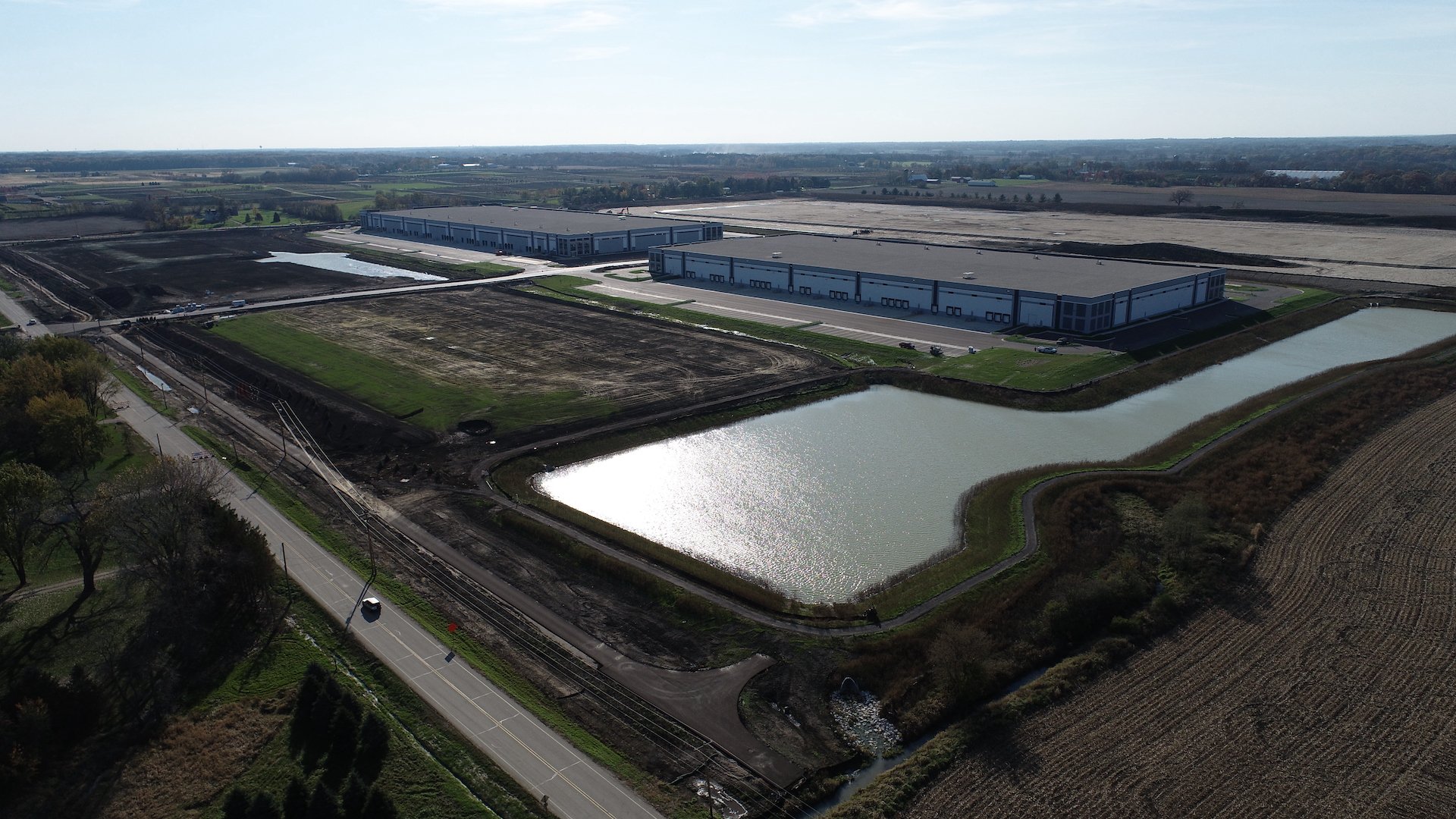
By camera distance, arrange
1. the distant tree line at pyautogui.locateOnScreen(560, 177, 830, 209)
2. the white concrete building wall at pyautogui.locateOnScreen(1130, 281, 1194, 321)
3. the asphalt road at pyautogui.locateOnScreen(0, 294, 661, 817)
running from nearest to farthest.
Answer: the asphalt road at pyautogui.locateOnScreen(0, 294, 661, 817)
the white concrete building wall at pyautogui.locateOnScreen(1130, 281, 1194, 321)
the distant tree line at pyautogui.locateOnScreen(560, 177, 830, 209)

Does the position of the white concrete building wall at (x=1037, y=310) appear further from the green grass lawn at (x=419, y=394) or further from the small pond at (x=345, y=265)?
the small pond at (x=345, y=265)

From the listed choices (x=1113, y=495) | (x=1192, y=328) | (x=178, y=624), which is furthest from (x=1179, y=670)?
(x=1192, y=328)

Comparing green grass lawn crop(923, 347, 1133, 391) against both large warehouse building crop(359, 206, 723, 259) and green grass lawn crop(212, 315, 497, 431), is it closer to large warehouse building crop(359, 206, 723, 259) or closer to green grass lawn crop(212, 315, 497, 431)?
green grass lawn crop(212, 315, 497, 431)

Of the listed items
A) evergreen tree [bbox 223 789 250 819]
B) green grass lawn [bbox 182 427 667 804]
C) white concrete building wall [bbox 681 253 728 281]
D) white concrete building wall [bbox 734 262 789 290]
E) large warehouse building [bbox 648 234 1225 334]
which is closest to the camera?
evergreen tree [bbox 223 789 250 819]

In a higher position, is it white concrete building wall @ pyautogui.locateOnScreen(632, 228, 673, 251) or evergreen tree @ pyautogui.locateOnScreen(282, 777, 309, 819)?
white concrete building wall @ pyautogui.locateOnScreen(632, 228, 673, 251)

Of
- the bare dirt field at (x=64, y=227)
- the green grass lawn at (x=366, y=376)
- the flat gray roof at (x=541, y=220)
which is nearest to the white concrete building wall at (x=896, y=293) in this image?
the green grass lawn at (x=366, y=376)

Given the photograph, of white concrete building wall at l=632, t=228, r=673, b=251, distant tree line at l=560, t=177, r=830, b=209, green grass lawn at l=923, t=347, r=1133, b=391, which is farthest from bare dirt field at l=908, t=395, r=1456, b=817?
distant tree line at l=560, t=177, r=830, b=209

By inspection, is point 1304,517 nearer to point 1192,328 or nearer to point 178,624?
point 1192,328
